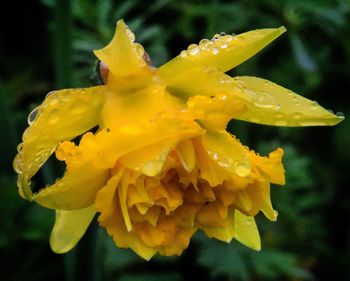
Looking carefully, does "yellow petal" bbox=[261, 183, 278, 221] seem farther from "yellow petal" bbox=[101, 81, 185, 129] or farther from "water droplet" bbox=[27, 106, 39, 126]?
"water droplet" bbox=[27, 106, 39, 126]

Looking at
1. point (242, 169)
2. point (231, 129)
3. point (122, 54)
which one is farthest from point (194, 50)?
point (231, 129)

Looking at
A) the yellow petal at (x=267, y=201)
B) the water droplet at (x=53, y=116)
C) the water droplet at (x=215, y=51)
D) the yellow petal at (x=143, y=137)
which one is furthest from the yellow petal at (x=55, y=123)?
the yellow petal at (x=267, y=201)

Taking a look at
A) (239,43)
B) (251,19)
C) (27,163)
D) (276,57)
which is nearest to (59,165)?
(27,163)

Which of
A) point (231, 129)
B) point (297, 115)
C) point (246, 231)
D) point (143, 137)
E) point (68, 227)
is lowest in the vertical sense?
point (231, 129)

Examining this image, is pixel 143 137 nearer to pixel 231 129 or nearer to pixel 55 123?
pixel 55 123

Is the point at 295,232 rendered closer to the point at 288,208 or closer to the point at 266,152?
the point at 288,208

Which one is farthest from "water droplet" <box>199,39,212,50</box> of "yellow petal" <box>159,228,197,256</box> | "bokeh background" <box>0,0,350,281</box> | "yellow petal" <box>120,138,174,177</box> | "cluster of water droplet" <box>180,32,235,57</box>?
"bokeh background" <box>0,0,350,281</box>

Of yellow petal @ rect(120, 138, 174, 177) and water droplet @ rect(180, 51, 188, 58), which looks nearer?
yellow petal @ rect(120, 138, 174, 177)
